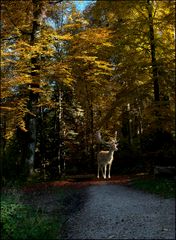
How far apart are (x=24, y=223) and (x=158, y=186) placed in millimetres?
5889

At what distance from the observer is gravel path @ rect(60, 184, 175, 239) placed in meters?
7.77

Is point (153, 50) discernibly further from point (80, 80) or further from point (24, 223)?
point (24, 223)

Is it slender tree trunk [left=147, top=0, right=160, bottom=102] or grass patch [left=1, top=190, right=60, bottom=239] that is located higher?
slender tree trunk [left=147, top=0, right=160, bottom=102]

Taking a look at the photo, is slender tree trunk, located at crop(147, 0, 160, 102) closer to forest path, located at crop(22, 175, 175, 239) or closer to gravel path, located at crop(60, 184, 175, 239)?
forest path, located at crop(22, 175, 175, 239)

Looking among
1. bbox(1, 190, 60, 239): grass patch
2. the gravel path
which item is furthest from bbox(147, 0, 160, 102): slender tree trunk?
bbox(1, 190, 60, 239): grass patch

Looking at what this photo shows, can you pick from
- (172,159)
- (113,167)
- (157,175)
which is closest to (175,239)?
(157,175)

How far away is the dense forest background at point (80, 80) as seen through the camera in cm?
1277

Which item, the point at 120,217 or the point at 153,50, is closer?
the point at 120,217

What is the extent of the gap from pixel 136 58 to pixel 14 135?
801 cm

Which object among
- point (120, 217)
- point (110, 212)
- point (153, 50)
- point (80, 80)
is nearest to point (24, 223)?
point (120, 217)

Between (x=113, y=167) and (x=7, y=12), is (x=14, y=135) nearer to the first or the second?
(x=113, y=167)

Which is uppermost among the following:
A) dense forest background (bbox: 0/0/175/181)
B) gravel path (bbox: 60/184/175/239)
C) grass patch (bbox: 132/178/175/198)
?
dense forest background (bbox: 0/0/175/181)

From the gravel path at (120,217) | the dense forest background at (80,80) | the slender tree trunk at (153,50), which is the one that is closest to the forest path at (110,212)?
the gravel path at (120,217)

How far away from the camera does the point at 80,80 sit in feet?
55.3
